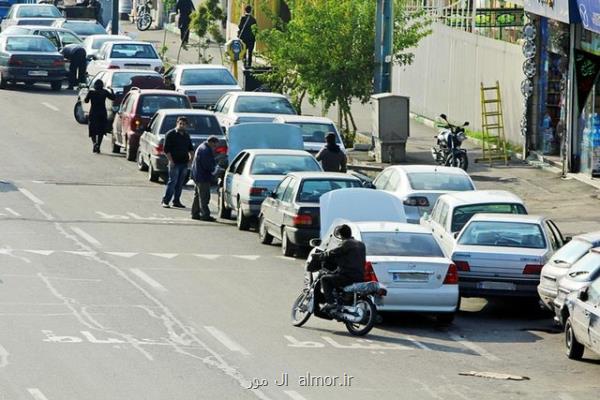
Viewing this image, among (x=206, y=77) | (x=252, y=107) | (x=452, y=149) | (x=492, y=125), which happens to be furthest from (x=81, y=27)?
(x=452, y=149)

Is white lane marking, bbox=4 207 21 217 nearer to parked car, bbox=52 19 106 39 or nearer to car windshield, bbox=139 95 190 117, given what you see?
car windshield, bbox=139 95 190 117

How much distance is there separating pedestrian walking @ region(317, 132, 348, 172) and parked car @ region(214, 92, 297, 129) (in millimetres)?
5549

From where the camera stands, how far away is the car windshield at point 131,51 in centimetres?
5116

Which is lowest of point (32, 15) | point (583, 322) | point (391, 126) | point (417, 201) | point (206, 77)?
point (583, 322)

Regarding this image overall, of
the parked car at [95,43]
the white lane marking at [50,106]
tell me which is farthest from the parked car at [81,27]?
the white lane marking at [50,106]

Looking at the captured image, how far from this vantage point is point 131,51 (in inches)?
2028

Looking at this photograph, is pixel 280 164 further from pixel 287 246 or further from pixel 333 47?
pixel 333 47

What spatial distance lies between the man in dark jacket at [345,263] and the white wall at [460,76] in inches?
751

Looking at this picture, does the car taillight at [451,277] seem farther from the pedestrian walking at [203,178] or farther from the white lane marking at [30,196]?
the white lane marking at [30,196]

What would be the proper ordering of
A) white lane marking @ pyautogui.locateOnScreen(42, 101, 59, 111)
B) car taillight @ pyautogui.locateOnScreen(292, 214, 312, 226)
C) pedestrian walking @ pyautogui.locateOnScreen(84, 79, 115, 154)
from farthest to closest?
white lane marking @ pyautogui.locateOnScreen(42, 101, 59, 111) < pedestrian walking @ pyautogui.locateOnScreen(84, 79, 115, 154) < car taillight @ pyautogui.locateOnScreen(292, 214, 312, 226)

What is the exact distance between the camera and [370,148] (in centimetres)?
4078

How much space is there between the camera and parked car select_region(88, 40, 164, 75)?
166ft

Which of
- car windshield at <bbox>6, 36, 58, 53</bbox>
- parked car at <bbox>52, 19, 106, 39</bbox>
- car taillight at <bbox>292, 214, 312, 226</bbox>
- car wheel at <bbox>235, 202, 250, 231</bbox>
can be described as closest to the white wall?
car windshield at <bbox>6, 36, 58, 53</bbox>

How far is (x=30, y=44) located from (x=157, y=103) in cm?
1396
